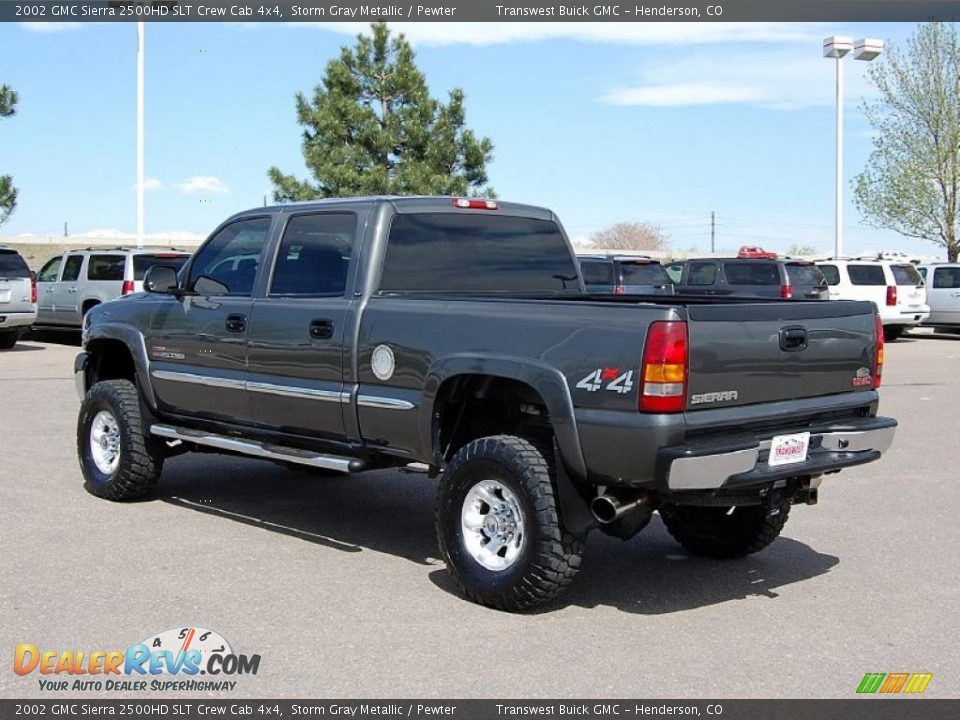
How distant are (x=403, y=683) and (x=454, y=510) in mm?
1456

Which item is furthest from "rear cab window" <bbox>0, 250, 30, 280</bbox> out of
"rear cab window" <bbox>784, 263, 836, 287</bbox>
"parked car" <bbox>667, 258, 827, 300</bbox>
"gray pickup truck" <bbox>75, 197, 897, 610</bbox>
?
"rear cab window" <bbox>784, 263, 836, 287</bbox>

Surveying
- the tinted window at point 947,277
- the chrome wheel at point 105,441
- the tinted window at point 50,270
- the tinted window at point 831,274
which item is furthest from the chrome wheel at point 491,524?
the tinted window at point 947,277

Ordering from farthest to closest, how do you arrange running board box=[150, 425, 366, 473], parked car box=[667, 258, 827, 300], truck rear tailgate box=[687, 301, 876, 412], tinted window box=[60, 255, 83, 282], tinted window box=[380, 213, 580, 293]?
parked car box=[667, 258, 827, 300]
tinted window box=[60, 255, 83, 282]
tinted window box=[380, 213, 580, 293]
running board box=[150, 425, 366, 473]
truck rear tailgate box=[687, 301, 876, 412]

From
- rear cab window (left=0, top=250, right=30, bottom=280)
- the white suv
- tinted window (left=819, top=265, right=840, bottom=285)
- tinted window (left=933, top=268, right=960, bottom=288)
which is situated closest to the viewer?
rear cab window (left=0, top=250, right=30, bottom=280)

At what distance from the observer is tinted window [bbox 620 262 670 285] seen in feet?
74.2

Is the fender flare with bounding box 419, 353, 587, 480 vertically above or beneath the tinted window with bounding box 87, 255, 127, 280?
beneath

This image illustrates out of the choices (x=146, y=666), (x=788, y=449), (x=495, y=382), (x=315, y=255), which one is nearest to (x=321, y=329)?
(x=315, y=255)

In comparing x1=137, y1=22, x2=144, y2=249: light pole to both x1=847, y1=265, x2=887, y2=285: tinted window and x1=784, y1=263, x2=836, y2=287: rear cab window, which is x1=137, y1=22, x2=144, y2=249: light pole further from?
x1=847, y1=265, x2=887, y2=285: tinted window

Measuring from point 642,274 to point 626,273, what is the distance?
0.37 meters

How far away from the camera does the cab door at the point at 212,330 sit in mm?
7453

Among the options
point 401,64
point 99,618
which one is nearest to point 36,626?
point 99,618

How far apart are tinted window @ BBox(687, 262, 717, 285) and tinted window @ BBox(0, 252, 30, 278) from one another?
503 inches

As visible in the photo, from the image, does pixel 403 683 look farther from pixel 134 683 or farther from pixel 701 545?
pixel 701 545

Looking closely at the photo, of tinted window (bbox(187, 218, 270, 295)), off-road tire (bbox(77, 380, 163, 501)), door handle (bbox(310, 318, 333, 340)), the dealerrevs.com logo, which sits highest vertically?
tinted window (bbox(187, 218, 270, 295))
